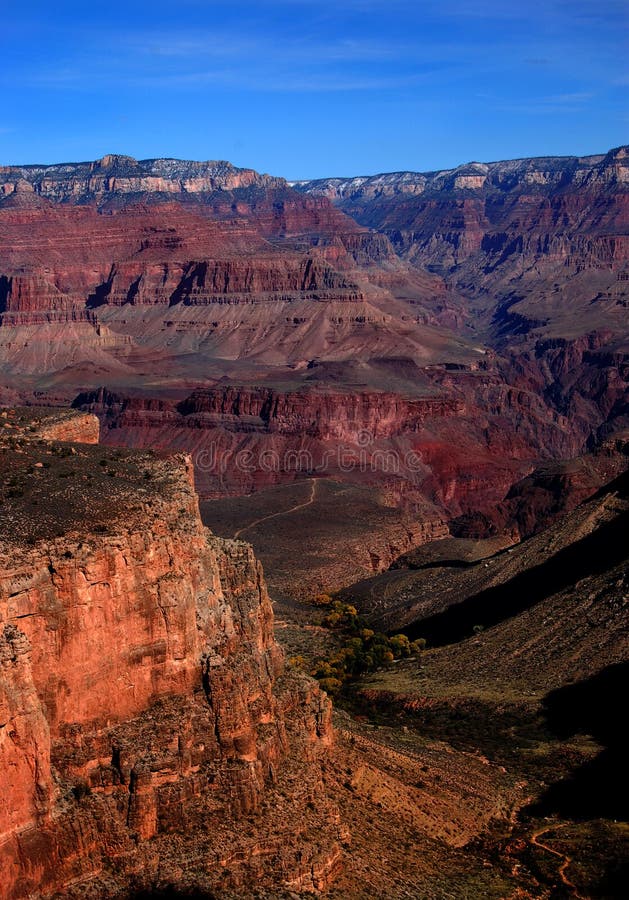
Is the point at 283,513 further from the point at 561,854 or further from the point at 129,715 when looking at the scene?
the point at 129,715

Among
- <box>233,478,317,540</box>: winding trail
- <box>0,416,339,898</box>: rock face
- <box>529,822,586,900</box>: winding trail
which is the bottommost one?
<box>529,822,586,900</box>: winding trail

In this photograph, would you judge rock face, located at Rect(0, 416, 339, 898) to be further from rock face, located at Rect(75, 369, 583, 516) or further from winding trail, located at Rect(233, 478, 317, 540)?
rock face, located at Rect(75, 369, 583, 516)

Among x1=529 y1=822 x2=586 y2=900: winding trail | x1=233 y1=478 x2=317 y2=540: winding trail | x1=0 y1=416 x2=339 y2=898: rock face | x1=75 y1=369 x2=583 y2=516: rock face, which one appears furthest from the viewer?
x1=75 y1=369 x2=583 y2=516: rock face

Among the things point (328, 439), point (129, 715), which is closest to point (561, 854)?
point (129, 715)

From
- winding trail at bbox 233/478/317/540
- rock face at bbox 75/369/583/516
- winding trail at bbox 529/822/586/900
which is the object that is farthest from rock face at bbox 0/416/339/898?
rock face at bbox 75/369/583/516

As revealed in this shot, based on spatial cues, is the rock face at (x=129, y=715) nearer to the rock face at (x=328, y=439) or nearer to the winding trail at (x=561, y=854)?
the winding trail at (x=561, y=854)

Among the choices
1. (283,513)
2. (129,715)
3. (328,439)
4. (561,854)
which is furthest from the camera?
(328,439)
